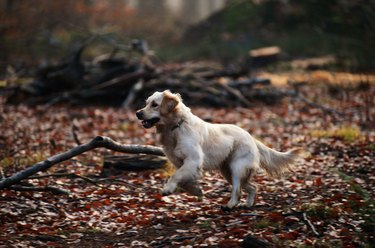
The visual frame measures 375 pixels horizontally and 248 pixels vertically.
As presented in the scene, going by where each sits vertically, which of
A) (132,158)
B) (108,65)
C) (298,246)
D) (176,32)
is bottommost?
(298,246)

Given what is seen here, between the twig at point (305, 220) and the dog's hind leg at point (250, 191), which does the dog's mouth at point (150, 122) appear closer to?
the dog's hind leg at point (250, 191)

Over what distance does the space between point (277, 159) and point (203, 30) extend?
95.3 ft

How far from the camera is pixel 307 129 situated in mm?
14516

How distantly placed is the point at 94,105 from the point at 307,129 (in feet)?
24.5

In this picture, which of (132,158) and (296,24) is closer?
(132,158)

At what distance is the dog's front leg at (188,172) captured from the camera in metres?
7.25

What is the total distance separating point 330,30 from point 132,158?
21.3 m

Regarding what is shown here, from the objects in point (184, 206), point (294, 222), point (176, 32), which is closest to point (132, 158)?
point (184, 206)

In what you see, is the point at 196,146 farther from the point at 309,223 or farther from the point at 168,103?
the point at 309,223

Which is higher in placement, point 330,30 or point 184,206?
point 330,30

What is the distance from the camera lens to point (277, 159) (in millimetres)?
8344

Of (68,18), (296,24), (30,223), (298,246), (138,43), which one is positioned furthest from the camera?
(68,18)

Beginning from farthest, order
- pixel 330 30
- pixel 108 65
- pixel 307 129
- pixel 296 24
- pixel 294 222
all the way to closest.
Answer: pixel 296 24, pixel 330 30, pixel 108 65, pixel 307 129, pixel 294 222

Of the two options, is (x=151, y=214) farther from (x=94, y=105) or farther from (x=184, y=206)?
(x=94, y=105)
